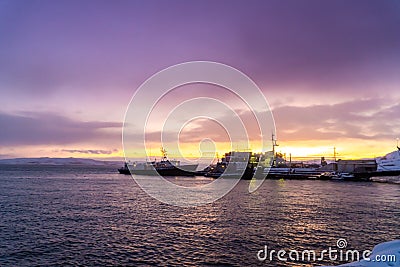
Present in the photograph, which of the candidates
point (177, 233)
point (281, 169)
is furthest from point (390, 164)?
point (177, 233)

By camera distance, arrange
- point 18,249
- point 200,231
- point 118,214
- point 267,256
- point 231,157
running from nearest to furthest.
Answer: point 267,256 < point 18,249 < point 200,231 < point 118,214 < point 231,157

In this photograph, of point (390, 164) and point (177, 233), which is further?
point (390, 164)

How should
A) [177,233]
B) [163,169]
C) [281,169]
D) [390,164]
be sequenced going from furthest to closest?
1. [163,169]
2. [281,169]
3. [390,164]
4. [177,233]

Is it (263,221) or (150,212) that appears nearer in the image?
(263,221)

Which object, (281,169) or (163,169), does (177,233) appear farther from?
(163,169)

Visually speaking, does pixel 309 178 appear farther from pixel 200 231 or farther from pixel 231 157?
pixel 200 231

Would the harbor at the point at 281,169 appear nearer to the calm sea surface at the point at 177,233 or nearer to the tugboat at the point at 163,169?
the tugboat at the point at 163,169

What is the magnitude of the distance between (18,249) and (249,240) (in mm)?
16716

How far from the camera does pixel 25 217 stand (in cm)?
3447

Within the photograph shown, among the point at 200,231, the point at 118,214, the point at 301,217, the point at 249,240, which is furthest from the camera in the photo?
the point at 118,214

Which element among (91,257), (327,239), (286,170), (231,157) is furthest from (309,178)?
(91,257)

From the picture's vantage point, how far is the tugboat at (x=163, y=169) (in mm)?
154062

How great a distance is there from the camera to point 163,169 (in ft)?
512

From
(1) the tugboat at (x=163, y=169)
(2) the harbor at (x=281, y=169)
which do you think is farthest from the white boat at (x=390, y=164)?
(1) the tugboat at (x=163, y=169)
